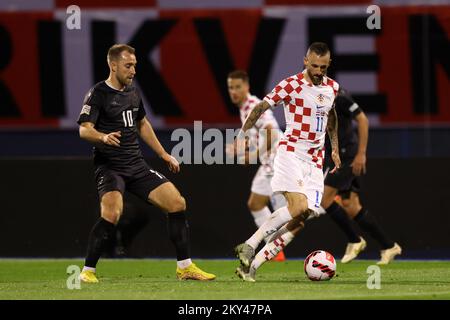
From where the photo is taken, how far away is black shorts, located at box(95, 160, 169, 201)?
9.52 meters

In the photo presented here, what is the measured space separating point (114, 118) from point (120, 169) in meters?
0.45

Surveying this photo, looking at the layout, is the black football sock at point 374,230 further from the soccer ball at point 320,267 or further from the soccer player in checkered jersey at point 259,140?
the soccer ball at point 320,267

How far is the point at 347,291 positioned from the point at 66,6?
305 inches

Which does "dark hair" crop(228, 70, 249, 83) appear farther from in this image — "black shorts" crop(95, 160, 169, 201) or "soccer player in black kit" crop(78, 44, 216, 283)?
"black shorts" crop(95, 160, 169, 201)

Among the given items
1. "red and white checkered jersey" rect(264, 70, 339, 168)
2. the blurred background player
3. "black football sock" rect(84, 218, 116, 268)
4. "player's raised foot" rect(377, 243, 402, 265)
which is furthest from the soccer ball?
"player's raised foot" rect(377, 243, 402, 265)

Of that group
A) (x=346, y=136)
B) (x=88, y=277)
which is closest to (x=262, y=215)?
(x=346, y=136)

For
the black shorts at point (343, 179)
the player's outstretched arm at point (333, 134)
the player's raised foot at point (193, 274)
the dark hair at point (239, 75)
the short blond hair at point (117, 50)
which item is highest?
the short blond hair at point (117, 50)

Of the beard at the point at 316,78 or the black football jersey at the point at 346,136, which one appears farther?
the black football jersey at the point at 346,136

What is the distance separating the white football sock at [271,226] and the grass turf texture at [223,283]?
0.36 metres

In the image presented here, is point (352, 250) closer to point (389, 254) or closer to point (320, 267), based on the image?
point (389, 254)

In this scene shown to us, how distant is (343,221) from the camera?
487 inches

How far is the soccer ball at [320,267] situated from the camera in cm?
942

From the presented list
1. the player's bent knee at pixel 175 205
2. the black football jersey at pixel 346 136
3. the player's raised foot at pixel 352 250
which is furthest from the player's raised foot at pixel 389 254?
the player's bent knee at pixel 175 205
